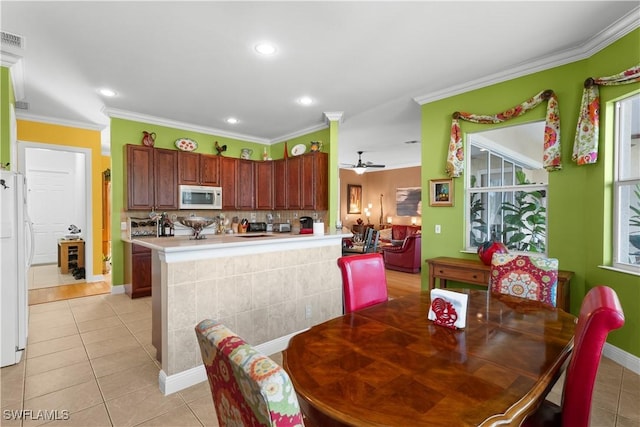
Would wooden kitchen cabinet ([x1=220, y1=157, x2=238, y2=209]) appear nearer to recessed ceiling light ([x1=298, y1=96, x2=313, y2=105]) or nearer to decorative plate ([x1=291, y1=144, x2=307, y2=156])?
decorative plate ([x1=291, y1=144, x2=307, y2=156])

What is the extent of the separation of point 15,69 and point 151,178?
74.8 inches

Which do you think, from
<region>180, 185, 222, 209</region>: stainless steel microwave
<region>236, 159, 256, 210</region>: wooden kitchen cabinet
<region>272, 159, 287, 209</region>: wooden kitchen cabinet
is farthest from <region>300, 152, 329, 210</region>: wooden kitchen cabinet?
<region>180, 185, 222, 209</region>: stainless steel microwave

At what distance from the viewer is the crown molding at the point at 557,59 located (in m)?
2.36

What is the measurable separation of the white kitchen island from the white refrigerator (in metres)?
1.03

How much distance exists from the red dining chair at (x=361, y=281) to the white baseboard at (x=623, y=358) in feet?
7.28

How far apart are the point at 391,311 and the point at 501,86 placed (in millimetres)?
2950

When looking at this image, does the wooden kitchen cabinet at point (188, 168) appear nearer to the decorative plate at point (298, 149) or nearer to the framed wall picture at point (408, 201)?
the decorative plate at point (298, 149)

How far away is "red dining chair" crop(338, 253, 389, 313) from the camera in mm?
1906

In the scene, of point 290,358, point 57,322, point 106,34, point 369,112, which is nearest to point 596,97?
point 369,112

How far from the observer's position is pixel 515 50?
2.78m

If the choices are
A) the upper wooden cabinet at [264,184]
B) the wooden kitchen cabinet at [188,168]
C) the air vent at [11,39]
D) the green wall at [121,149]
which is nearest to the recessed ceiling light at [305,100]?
the green wall at [121,149]

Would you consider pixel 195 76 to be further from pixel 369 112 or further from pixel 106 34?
pixel 369 112

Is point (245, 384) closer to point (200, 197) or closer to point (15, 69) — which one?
point (15, 69)

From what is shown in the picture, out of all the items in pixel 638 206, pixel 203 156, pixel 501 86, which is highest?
pixel 501 86
